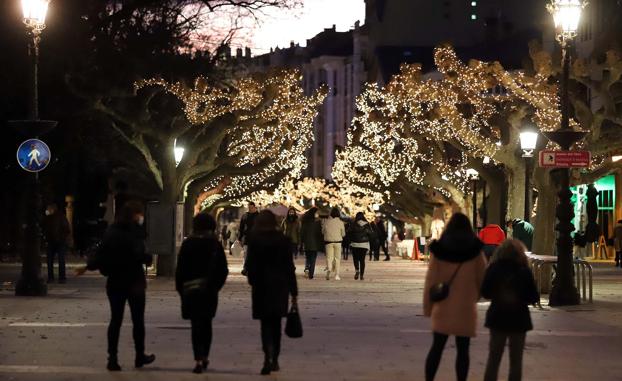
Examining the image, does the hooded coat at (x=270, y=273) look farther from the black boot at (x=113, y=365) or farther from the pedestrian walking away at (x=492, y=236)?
the pedestrian walking away at (x=492, y=236)

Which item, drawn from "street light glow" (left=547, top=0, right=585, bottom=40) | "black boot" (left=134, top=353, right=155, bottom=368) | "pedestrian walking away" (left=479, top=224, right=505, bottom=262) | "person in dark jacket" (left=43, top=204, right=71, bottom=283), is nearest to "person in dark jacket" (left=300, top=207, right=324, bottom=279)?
"person in dark jacket" (left=43, top=204, right=71, bottom=283)

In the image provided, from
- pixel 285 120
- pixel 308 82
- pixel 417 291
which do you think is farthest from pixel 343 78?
pixel 417 291

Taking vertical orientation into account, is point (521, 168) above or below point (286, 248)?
above

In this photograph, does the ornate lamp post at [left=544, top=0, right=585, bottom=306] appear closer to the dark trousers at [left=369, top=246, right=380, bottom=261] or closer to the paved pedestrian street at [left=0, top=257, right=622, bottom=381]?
the paved pedestrian street at [left=0, top=257, right=622, bottom=381]

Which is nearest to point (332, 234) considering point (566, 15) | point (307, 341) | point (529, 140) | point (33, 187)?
point (529, 140)

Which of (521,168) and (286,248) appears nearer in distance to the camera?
(286,248)

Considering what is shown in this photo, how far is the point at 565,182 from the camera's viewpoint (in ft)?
83.5

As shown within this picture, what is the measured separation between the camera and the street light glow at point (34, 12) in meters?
25.1

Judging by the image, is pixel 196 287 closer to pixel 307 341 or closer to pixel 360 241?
pixel 307 341

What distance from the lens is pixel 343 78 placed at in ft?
456

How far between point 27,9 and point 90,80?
9.21m

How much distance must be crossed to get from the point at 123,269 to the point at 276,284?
160cm

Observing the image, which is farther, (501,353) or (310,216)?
(310,216)

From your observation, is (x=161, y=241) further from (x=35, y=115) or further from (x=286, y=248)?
(x=286, y=248)
